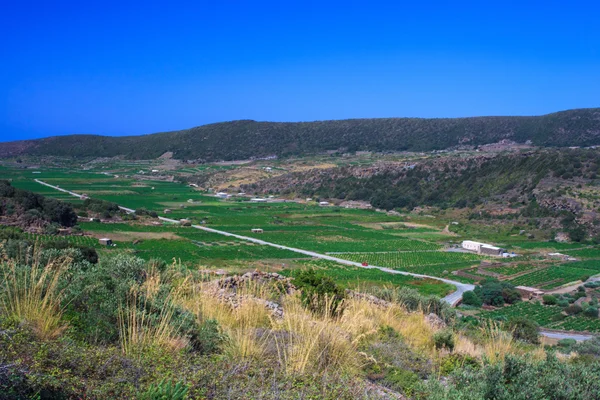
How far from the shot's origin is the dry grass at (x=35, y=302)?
18.1 ft

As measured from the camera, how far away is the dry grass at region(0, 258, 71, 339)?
5.52m

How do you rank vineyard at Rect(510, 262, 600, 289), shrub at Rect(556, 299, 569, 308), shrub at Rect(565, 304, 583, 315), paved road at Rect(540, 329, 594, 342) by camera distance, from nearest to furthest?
paved road at Rect(540, 329, 594, 342)
shrub at Rect(565, 304, 583, 315)
shrub at Rect(556, 299, 569, 308)
vineyard at Rect(510, 262, 600, 289)

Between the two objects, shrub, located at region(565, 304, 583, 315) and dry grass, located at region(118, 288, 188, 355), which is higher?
dry grass, located at region(118, 288, 188, 355)

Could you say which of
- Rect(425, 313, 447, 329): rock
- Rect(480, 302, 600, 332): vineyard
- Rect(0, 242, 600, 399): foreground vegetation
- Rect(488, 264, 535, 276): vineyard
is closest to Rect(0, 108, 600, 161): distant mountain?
Rect(488, 264, 535, 276): vineyard

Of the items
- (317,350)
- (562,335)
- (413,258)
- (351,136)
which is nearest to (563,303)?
(562,335)

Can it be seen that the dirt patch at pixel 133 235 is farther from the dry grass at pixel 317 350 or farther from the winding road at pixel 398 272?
the dry grass at pixel 317 350

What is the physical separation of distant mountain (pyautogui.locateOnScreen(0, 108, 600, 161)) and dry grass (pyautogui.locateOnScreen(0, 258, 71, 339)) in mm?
153927

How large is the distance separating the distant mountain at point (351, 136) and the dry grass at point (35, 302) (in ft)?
505

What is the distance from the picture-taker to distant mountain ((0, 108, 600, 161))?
15112 cm

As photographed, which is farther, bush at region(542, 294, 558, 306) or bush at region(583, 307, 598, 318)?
bush at region(542, 294, 558, 306)

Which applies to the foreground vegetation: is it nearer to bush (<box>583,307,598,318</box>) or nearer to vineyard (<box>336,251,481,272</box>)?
bush (<box>583,307,598,318</box>)

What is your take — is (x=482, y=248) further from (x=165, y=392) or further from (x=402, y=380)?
(x=165, y=392)

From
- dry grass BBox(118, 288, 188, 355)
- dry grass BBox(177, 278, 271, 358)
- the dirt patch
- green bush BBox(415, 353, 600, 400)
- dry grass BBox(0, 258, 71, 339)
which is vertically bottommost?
the dirt patch

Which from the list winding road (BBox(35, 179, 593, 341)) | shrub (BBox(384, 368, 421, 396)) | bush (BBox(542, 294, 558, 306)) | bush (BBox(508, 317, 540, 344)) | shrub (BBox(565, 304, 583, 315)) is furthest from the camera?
bush (BBox(542, 294, 558, 306))
